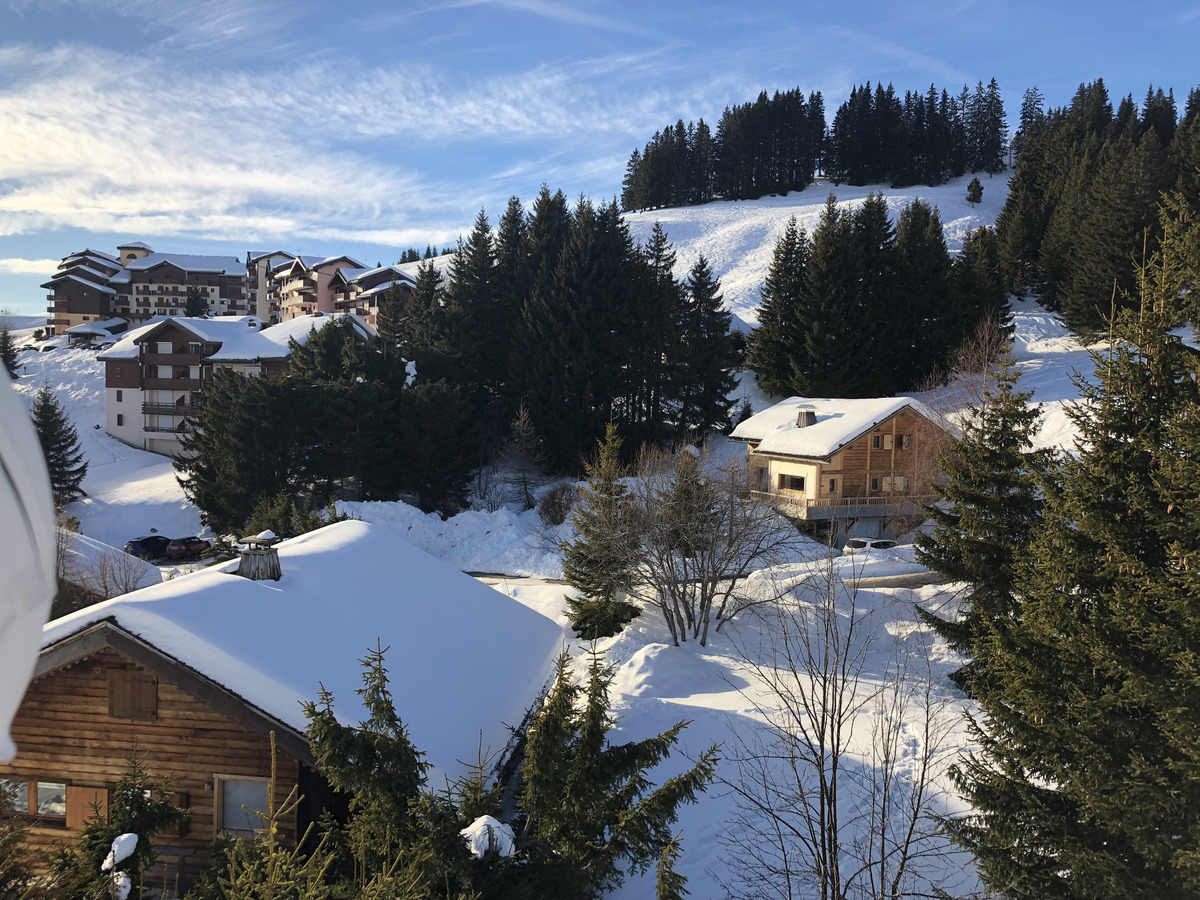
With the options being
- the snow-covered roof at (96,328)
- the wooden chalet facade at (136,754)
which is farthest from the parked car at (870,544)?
the snow-covered roof at (96,328)

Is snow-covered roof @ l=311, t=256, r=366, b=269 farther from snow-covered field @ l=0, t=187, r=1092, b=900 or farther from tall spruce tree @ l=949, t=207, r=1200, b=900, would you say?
tall spruce tree @ l=949, t=207, r=1200, b=900

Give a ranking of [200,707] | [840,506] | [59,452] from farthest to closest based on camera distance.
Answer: [59,452], [840,506], [200,707]

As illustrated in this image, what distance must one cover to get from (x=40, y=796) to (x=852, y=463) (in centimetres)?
3224

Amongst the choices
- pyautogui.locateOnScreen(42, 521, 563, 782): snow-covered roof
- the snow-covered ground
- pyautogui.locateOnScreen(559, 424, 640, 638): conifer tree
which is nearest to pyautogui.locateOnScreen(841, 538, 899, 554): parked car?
pyautogui.locateOnScreen(559, 424, 640, 638): conifer tree

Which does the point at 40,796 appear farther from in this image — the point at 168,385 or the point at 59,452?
the point at 168,385

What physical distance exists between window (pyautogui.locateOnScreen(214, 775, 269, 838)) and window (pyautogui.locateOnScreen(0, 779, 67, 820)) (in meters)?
2.39

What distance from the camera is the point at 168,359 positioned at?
5238 centimetres

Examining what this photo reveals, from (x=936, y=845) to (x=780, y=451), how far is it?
25358 mm

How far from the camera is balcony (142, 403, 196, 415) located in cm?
5131

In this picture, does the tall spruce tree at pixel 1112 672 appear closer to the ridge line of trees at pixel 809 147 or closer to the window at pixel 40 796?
the window at pixel 40 796

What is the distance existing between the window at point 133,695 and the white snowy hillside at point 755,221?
6847cm

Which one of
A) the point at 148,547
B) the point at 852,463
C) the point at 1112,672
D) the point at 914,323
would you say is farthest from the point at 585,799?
the point at 914,323

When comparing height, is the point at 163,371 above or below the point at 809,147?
below

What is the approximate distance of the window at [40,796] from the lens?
11.2 m
